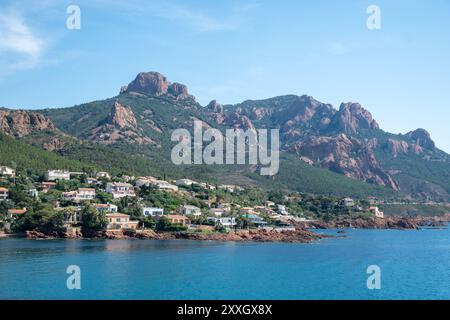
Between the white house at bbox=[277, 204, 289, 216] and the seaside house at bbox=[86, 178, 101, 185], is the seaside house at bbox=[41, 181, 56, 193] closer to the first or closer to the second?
the seaside house at bbox=[86, 178, 101, 185]

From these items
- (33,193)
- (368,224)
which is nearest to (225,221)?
(33,193)

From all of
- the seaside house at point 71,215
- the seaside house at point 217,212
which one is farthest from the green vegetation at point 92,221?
the seaside house at point 217,212

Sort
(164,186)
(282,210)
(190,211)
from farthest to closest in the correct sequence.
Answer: (282,210), (164,186), (190,211)

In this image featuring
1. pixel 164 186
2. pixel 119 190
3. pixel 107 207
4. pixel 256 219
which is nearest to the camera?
pixel 107 207

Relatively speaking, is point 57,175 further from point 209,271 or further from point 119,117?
point 119,117

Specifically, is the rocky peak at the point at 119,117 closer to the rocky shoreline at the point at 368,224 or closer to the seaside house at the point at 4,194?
the rocky shoreline at the point at 368,224

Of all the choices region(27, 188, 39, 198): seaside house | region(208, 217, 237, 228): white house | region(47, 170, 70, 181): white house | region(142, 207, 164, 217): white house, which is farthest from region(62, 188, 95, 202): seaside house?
region(208, 217, 237, 228): white house
